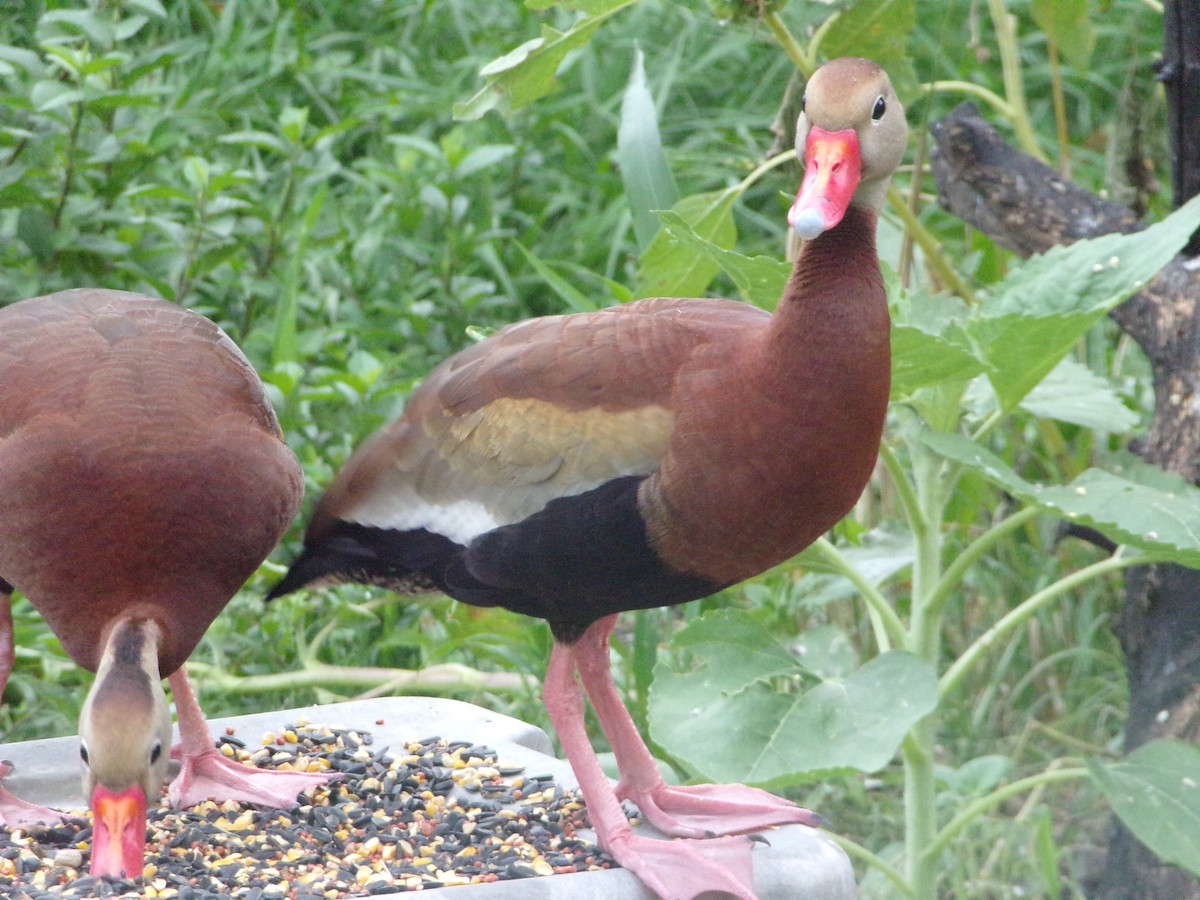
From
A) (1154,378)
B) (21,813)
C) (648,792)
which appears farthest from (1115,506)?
(21,813)

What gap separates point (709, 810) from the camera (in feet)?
7.87

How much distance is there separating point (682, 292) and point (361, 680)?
3.89ft

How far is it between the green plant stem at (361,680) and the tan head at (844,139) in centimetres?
166

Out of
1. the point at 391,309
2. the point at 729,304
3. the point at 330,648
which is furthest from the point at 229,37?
the point at 729,304

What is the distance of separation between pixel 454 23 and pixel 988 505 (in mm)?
2771

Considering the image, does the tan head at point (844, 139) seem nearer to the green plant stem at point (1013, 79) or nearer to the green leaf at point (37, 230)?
the green plant stem at point (1013, 79)

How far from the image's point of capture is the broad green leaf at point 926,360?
2287 mm

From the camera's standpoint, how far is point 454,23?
5.61 m

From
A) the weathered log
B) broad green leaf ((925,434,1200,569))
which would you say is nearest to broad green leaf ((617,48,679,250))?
the weathered log

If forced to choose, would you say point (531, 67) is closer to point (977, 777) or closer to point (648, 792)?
point (648, 792)

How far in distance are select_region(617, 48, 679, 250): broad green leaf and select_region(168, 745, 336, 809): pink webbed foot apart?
4.29ft

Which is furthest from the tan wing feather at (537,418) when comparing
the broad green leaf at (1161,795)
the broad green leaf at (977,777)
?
the broad green leaf at (977,777)

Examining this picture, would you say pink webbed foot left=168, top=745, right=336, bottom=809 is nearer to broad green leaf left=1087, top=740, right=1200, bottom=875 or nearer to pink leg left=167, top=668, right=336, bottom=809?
pink leg left=167, top=668, right=336, bottom=809

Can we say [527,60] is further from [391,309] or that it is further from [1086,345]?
[1086,345]
